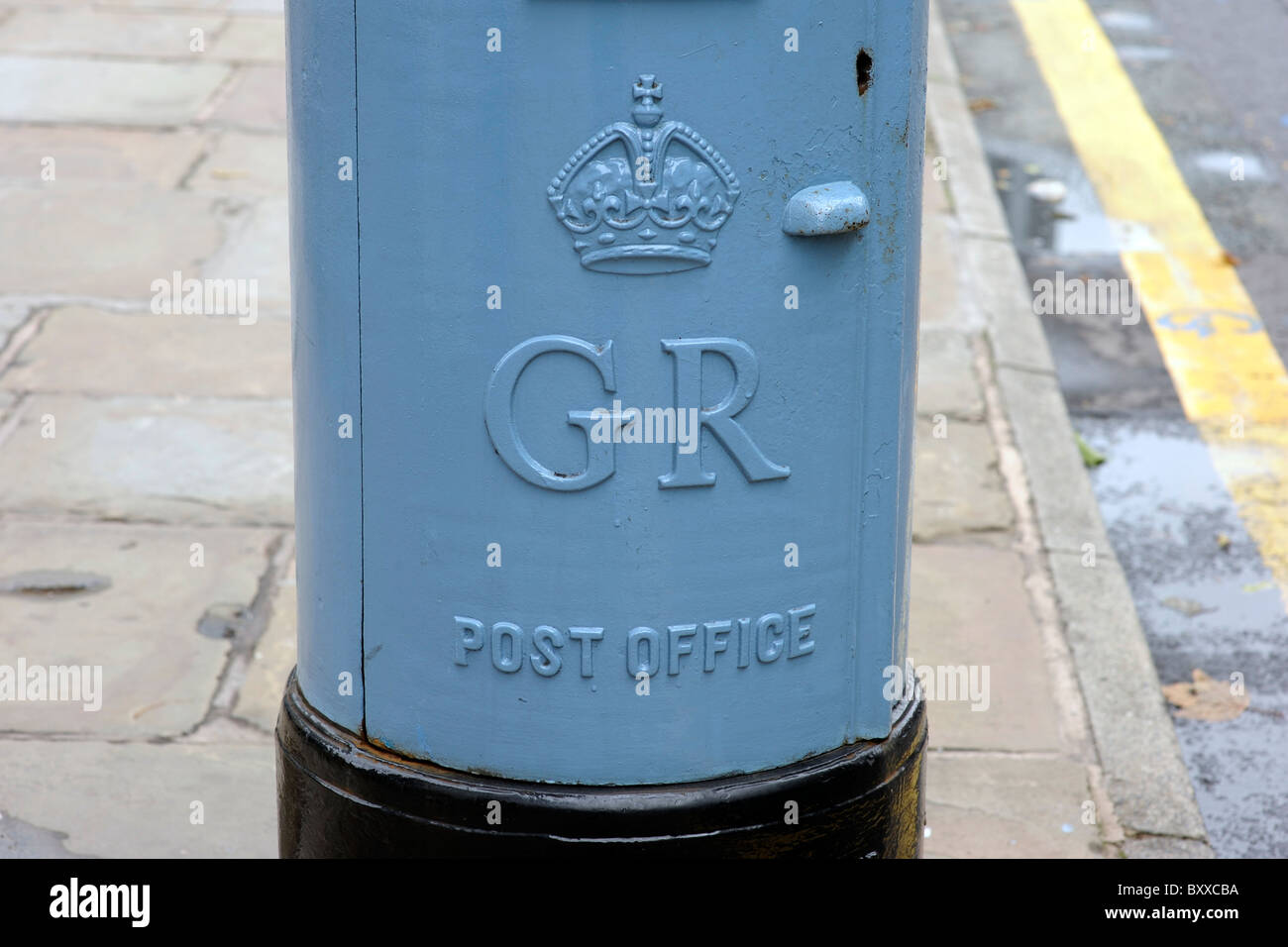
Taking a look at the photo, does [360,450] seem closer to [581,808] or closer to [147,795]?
[581,808]

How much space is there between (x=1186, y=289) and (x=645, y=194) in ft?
16.0

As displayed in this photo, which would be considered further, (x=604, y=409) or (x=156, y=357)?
(x=156, y=357)

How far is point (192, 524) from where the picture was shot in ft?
13.9

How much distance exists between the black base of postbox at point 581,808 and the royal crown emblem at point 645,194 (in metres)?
0.71

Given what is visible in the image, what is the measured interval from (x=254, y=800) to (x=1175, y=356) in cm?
383

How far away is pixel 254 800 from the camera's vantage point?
3.19 m

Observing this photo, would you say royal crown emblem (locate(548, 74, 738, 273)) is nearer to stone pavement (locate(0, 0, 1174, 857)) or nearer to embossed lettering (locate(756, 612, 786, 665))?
embossed lettering (locate(756, 612, 786, 665))

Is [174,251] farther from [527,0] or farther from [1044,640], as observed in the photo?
[527,0]

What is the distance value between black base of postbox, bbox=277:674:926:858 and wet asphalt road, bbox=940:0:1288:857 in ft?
4.57

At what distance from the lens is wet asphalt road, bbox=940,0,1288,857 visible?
144 inches

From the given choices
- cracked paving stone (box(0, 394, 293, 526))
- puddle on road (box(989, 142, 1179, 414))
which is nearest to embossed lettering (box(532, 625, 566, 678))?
cracked paving stone (box(0, 394, 293, 526))

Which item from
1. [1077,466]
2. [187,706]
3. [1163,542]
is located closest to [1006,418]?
[1077,466]

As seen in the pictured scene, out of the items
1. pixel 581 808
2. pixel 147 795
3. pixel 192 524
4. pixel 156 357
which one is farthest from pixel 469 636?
pixel 156 357

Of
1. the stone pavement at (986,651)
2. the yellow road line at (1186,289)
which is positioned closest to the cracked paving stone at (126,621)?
the stone pavement at (986,651)
